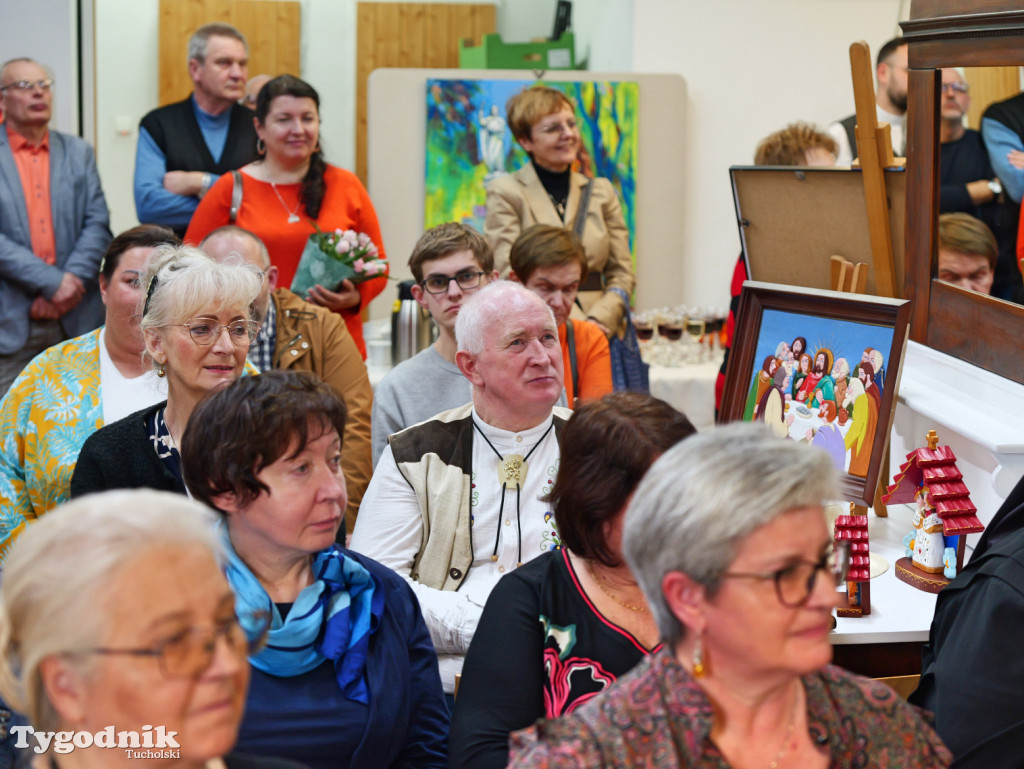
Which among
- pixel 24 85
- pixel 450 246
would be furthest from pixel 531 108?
pixel 24 85

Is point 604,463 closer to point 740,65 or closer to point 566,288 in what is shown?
point 566,288

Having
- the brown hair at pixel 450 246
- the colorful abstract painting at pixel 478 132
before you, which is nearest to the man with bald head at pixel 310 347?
the brown hair at pixel 450 246

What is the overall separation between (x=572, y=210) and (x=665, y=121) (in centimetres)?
161

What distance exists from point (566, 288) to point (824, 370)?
109 cm

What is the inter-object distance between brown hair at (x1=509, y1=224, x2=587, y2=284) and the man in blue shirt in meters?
1.98

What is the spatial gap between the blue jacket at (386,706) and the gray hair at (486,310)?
2.60ft

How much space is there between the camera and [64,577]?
44.0 inches

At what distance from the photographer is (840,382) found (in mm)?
2676

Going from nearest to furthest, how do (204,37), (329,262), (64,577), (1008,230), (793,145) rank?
(64,577) → (1008,230) → (329,262) → (793,145) → (204,37)

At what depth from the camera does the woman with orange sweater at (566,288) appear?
11.4 feet

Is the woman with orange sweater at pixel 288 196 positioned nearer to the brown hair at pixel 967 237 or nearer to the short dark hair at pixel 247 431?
the brown hair at pixel 967 237

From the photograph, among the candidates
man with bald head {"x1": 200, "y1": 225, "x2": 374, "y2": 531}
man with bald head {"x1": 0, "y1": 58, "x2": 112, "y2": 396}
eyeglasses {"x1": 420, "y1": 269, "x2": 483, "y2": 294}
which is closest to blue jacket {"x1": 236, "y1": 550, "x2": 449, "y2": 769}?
man with bald head {"x1": 200, "y1": 225, "x2": 374, "y2": 531}

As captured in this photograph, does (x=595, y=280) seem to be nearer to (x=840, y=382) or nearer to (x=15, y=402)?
(x=840, y=382)

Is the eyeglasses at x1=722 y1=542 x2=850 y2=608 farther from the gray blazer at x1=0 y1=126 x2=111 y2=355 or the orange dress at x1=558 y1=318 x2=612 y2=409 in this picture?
the gray blazer at x1=0 y1=126 x2=111 y2=355
